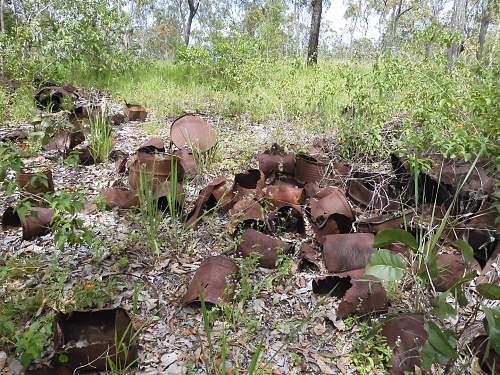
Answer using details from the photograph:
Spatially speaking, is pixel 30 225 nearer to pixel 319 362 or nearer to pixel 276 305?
pixel 276 305

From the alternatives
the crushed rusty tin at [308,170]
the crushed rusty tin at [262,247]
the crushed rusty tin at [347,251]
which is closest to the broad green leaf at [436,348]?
the crushed rusty tin at [347,251]

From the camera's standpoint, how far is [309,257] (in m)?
2.04

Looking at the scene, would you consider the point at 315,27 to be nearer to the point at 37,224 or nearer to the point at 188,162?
the point at 188,162

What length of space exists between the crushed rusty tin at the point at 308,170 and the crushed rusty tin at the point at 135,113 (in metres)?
2.33

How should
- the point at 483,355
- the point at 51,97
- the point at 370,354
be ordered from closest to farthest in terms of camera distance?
the point at 483,355, the point at 370,354, the point at 51,97

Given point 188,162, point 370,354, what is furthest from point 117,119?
point 370,354

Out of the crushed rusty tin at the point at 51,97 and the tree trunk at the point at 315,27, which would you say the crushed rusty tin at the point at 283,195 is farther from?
the tree trunk at the point at 315,27

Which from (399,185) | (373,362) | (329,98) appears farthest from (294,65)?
(373,362)

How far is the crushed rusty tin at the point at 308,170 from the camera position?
8.69ft

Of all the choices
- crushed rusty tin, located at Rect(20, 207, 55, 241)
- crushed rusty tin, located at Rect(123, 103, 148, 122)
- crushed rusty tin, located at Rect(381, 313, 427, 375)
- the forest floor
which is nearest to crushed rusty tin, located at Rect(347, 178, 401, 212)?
the forest floor

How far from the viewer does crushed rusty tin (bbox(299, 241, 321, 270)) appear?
2041 mm

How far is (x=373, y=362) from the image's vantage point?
4.98 feet

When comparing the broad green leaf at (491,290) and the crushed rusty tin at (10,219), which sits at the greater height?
the broad green leaf at (491,290)

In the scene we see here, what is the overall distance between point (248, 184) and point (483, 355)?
1.63 meters
